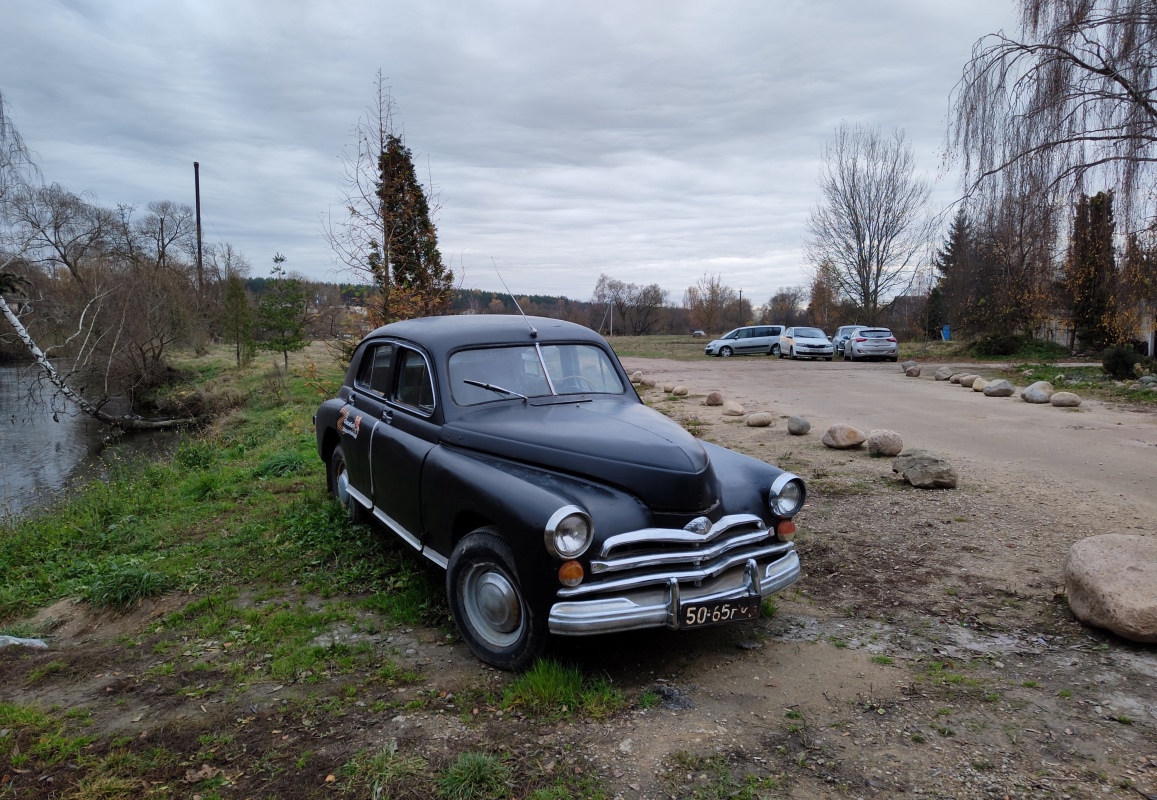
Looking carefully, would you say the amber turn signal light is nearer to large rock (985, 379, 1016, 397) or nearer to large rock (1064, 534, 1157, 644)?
large rock (1064, 534, 1157, 644)

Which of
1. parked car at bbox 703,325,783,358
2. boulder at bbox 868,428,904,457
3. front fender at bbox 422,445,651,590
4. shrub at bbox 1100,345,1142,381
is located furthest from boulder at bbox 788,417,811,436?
parked car at bbox 703,325,783,358

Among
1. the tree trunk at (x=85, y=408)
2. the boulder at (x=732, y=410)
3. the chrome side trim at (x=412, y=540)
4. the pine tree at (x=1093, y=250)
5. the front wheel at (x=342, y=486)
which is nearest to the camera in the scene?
the chrome side trim at (x=412, y=540)

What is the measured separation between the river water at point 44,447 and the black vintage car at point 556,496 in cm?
806

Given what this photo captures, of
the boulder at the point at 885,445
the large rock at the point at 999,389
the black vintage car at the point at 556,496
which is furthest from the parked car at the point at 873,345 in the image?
the black vintage car at the point at 556,496

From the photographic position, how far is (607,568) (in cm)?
322

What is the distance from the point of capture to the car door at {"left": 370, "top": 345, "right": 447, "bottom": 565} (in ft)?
14.3

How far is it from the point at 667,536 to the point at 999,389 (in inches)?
554

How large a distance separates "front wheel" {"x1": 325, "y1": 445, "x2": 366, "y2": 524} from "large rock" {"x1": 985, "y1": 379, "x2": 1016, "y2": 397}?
13834mm

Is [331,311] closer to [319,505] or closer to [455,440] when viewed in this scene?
[319,505]

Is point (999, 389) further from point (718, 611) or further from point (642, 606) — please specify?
point (642, 606)

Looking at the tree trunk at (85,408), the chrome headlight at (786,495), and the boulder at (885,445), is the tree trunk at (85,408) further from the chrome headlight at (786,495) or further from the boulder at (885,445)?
the chrome headlight at (786,495)

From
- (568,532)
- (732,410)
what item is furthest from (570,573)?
(732,410)

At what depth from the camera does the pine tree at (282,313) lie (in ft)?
93.2

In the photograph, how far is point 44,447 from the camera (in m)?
17.0
